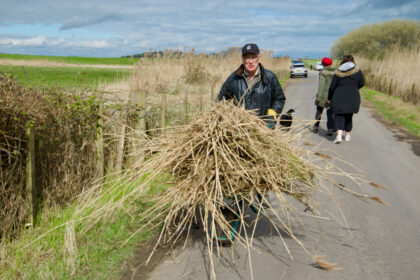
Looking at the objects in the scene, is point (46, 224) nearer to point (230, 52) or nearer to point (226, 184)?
point (226, 184)

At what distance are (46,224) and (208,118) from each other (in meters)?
2.40

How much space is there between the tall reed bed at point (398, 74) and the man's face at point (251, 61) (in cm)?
1313

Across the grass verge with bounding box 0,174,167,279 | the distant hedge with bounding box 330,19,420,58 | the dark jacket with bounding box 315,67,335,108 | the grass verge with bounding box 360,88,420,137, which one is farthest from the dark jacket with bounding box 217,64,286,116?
the distant hedge with bounding box 330,19,420,58

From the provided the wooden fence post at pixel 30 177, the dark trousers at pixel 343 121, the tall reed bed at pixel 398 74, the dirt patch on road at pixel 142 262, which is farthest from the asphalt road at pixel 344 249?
the tall reed bed at pixel 398 74

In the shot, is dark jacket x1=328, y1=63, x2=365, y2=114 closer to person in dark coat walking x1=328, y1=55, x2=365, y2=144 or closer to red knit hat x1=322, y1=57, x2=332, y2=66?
person in dark coat walking x1=328, y1=55, x2=365, y2=144

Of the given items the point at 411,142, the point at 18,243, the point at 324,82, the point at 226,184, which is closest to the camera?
the point at 226,184

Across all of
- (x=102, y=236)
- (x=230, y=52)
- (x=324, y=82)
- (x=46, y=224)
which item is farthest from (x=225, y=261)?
(x=230, y=52)

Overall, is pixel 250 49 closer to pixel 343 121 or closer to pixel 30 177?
pixel 30 177

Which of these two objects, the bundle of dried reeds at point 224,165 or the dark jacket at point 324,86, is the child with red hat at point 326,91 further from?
the bundle of dried reeds at point 224,165

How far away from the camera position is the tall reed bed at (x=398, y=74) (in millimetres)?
15688

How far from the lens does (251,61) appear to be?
4359mm

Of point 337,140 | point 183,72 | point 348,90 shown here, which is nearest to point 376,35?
point 183,72

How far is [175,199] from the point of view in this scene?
3.09 meters

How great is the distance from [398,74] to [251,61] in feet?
53.4
